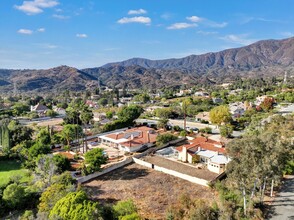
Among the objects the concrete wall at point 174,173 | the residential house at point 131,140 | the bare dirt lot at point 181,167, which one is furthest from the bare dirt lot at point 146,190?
the residential house at point 131,140

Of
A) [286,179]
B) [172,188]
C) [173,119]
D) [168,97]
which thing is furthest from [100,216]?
[168,97]

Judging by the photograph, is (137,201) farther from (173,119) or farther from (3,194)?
(173,119)

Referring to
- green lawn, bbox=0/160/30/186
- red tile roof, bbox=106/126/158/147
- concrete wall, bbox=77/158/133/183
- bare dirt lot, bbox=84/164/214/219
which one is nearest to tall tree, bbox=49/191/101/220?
bare dirt lot, bbox=84/164/214/219

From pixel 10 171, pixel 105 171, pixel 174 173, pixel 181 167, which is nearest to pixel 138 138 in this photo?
pixel 181 167

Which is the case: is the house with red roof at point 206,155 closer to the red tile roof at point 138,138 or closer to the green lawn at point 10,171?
the red tile roof at point 138,138

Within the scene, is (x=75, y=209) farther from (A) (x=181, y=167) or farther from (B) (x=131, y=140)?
(B) (x=131, y=140)
